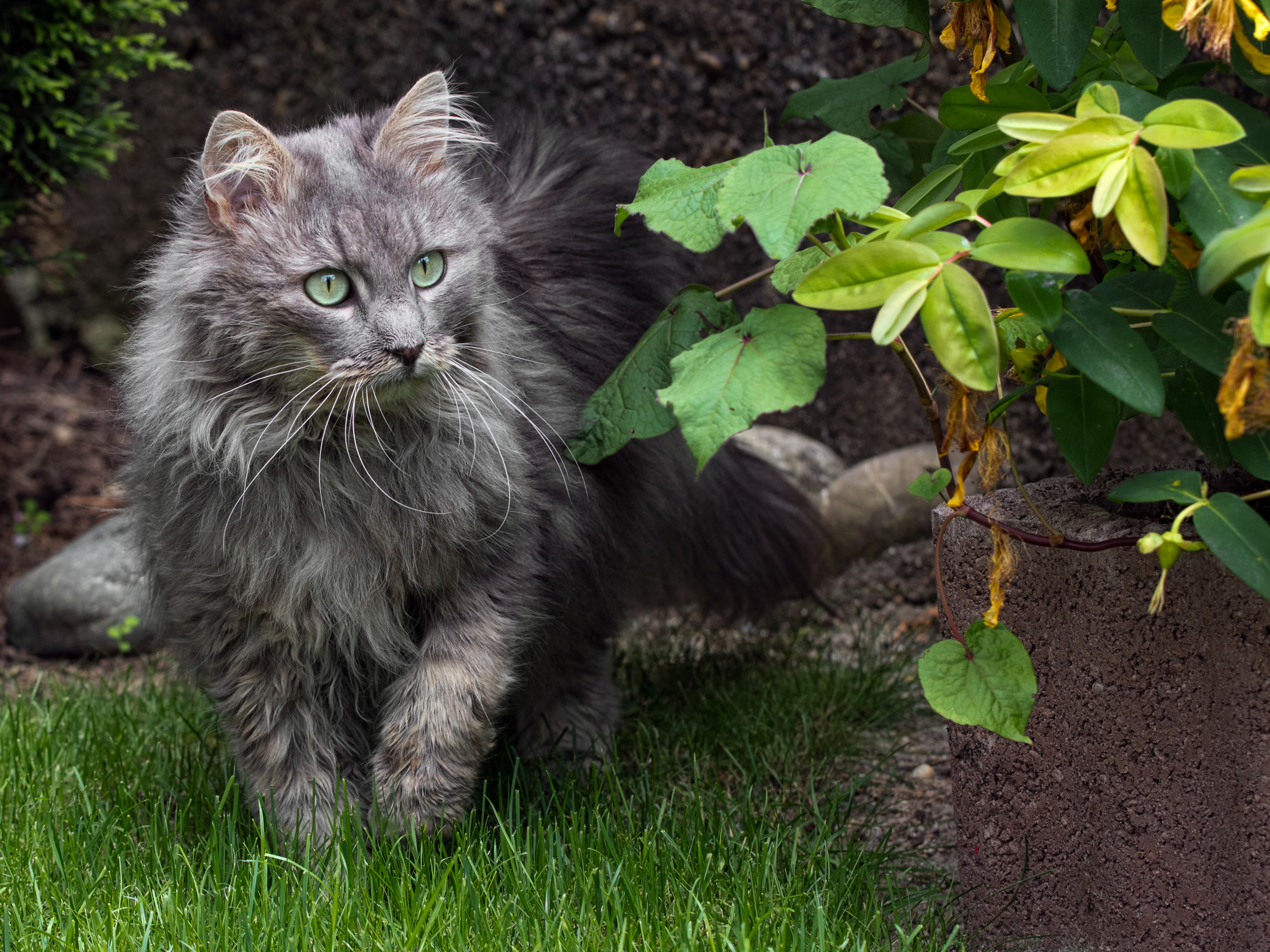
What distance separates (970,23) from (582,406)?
110 centimetres

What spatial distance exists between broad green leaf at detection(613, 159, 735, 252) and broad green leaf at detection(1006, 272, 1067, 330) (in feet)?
1.34

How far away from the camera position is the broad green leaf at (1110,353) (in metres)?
1.50

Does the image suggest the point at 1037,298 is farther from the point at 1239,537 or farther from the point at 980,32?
the point at 980,32

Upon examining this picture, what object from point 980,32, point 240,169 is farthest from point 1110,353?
point 240,169

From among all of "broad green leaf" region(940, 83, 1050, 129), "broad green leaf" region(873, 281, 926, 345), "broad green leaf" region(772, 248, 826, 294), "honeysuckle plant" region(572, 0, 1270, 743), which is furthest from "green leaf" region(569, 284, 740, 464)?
"broad green leaf" region(873, 281, 926, 345)

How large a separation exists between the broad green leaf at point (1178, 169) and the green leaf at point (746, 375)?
18.7 inches

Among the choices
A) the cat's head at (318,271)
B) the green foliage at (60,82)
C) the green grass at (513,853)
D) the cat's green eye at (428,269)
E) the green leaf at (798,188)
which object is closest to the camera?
the green leaf at (798,188)

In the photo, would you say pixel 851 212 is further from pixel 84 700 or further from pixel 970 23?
pixel 84 700

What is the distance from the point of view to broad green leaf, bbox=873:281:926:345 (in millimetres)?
1430

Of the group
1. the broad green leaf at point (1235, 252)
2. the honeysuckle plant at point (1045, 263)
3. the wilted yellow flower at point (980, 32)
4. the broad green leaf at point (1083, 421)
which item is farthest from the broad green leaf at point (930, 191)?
the broad green leaf at point (1235, 252)

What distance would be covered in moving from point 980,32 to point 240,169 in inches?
49.8

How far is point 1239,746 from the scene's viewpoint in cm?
172

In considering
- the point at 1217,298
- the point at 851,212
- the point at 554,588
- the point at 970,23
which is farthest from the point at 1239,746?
the point at 554,588

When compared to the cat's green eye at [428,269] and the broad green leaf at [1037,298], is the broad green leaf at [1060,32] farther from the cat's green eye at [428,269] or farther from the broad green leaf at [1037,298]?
the cat's green eye at [428,269]
